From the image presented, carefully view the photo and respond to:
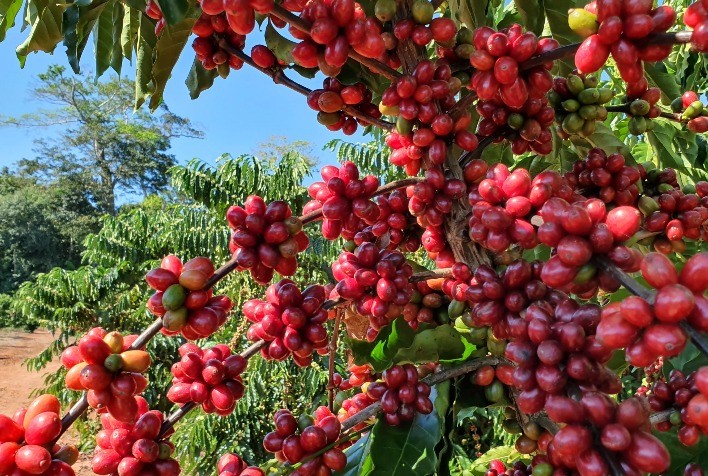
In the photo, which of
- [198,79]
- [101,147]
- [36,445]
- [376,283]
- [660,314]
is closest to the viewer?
[660,314]

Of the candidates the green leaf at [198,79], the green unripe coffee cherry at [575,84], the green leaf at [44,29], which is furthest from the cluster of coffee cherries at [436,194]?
the green leaf at [44,29]

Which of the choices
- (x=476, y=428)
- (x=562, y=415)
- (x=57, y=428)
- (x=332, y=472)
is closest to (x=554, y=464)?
(x=562, y=415)

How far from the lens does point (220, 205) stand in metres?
6.47

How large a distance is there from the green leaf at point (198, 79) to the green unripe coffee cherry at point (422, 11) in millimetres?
497

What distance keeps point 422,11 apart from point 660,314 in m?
0.54

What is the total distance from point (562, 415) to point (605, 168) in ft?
1.79

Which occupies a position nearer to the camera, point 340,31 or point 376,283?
point 340,31

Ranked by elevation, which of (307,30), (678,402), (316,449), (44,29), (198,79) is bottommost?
(678,402)

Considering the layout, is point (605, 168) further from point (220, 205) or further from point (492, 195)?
Answer: point (220, 205)

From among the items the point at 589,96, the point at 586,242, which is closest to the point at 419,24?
the point at 589,96

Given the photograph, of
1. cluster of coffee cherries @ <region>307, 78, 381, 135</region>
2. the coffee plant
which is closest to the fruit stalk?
the coffee plant

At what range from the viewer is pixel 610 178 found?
891 millimetres

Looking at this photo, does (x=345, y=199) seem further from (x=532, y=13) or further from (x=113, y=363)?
(x=532, y=13)

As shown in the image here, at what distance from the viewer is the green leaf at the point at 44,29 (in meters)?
1.18
